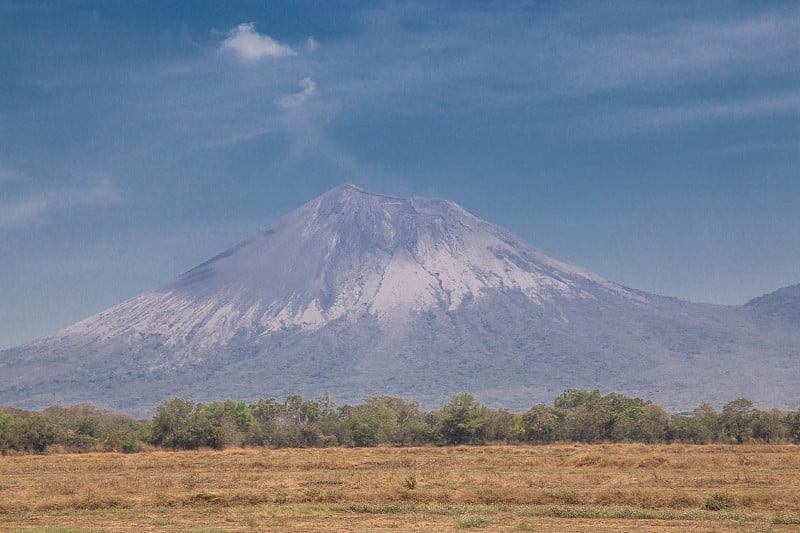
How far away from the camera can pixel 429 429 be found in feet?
253

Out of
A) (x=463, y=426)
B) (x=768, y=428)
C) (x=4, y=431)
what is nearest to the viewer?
(x=4, y=431)

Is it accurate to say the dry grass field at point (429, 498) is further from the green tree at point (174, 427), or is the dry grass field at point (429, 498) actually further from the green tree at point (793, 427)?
the green tree at point (793, 427)

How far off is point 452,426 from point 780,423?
25.6 meters

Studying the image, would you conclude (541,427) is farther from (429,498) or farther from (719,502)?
(719,502)

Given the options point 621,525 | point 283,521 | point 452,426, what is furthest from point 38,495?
point 452,426

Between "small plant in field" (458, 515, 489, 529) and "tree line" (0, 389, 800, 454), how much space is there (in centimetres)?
4505

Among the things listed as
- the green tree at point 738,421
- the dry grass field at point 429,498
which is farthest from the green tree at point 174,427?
the green tree at point 738,421

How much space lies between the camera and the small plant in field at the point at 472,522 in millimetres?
23531

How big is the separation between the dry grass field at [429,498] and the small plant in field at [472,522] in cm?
6

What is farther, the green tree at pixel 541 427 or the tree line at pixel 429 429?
the green tree at pixel 541 427

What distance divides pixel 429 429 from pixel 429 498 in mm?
49143

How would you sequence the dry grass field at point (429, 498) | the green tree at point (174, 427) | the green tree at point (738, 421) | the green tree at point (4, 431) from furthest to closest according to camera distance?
the green tree at point (738, 421)
the green tree at point (174, 427)
the green tree at point (4, 431)
the dry grass field at point (429, 498)

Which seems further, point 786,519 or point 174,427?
point 174,427

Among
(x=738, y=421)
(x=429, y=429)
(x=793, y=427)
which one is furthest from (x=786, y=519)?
(x=429, y=429)
